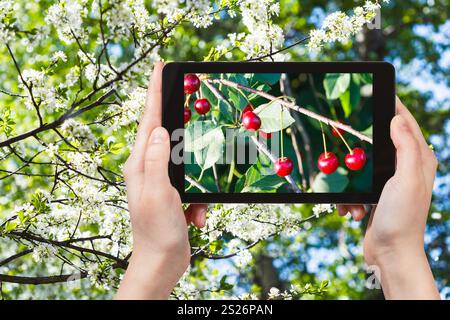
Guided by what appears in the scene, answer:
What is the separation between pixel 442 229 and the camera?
8578mm

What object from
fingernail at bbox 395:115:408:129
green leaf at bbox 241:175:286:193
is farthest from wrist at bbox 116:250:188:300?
fingernail at bbox 395:115:408:129

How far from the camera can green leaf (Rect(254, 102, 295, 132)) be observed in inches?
99.8

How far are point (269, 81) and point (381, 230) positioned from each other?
0.71 metres

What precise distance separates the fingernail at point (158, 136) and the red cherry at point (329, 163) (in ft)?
2.92

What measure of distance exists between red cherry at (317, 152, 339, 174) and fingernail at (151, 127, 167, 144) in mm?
891

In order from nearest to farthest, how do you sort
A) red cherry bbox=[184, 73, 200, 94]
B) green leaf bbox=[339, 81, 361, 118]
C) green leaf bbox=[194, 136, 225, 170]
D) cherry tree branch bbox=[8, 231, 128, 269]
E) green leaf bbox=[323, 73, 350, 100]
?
1. red cherry bbox=[184, 73, 200, 94]
2. green leaf bbox=[194, 136, 225, 170]
3. cherry tree branch bbox=[8, 231, 128, 269]
4. green leaf bbox=[323, 73, 350, 100]
5. green leaf bbox=[339, 81, 361, 118]

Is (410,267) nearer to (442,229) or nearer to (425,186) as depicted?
(425,186)

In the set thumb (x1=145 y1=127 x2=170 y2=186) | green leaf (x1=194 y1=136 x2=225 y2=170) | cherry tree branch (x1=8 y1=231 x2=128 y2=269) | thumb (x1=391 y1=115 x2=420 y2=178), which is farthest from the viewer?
cherry tree branch (x1=8 y1=231 x2=128 y2=269)

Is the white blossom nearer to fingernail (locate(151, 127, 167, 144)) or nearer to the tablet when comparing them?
the tablet

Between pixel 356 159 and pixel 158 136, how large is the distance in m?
0.96

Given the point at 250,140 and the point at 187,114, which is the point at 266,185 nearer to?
the point at 250,140

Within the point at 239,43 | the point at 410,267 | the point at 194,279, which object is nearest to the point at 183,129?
the point at 239,43

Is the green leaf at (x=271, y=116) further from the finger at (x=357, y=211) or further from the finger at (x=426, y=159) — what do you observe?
the finger at (x=426, y=159)

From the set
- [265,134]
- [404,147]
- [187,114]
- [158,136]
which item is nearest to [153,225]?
[158,136]
